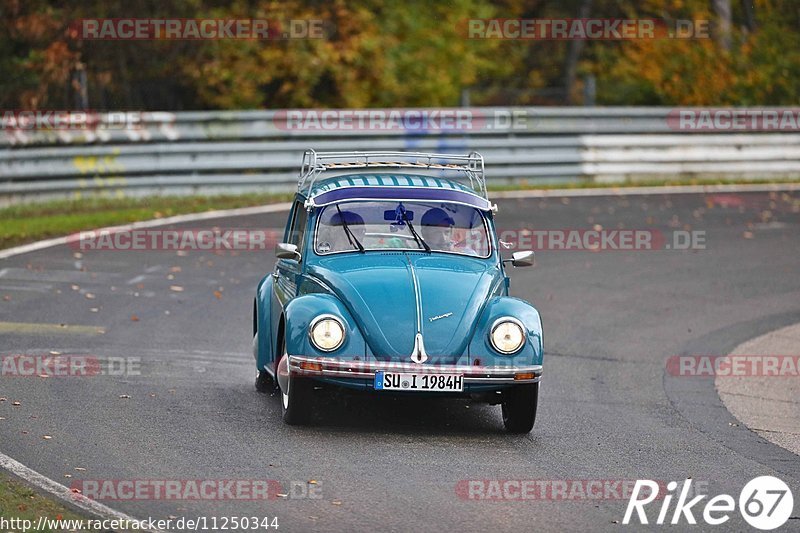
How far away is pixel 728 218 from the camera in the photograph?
2142 cm

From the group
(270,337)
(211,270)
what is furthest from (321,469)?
(211,270)

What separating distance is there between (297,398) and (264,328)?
1557mm

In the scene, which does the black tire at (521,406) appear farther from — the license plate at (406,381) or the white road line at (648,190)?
the white road line at (648,190)

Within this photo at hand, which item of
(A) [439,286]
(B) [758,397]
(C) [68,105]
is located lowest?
(B) [758,397]

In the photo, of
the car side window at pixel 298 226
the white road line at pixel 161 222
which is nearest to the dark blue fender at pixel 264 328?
the car side window at pixel 298 226

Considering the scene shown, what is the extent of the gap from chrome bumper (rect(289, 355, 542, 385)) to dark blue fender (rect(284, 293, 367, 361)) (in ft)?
0.18

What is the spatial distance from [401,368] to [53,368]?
3.32m

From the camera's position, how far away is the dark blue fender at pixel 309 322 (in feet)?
29.6

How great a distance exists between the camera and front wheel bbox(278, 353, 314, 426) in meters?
9.11

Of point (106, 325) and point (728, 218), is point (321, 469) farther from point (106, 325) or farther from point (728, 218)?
point (728, 218)

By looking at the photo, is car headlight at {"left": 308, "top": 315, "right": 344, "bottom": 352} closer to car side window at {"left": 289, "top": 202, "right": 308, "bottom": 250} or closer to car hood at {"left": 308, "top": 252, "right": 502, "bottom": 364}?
car hood at {"left": 308, "top": 252, "right": 502, "bottom": 364}

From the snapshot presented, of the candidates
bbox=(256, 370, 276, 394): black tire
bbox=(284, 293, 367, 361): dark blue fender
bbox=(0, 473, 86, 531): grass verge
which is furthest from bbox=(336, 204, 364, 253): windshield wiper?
bbox=(0, 473, 86, 531): grass verge

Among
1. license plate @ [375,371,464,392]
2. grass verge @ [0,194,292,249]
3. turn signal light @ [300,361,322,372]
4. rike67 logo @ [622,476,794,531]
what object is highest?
grass verge @ [0,194,292,249]

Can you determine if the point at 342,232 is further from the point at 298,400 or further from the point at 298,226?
the point at 298,400
